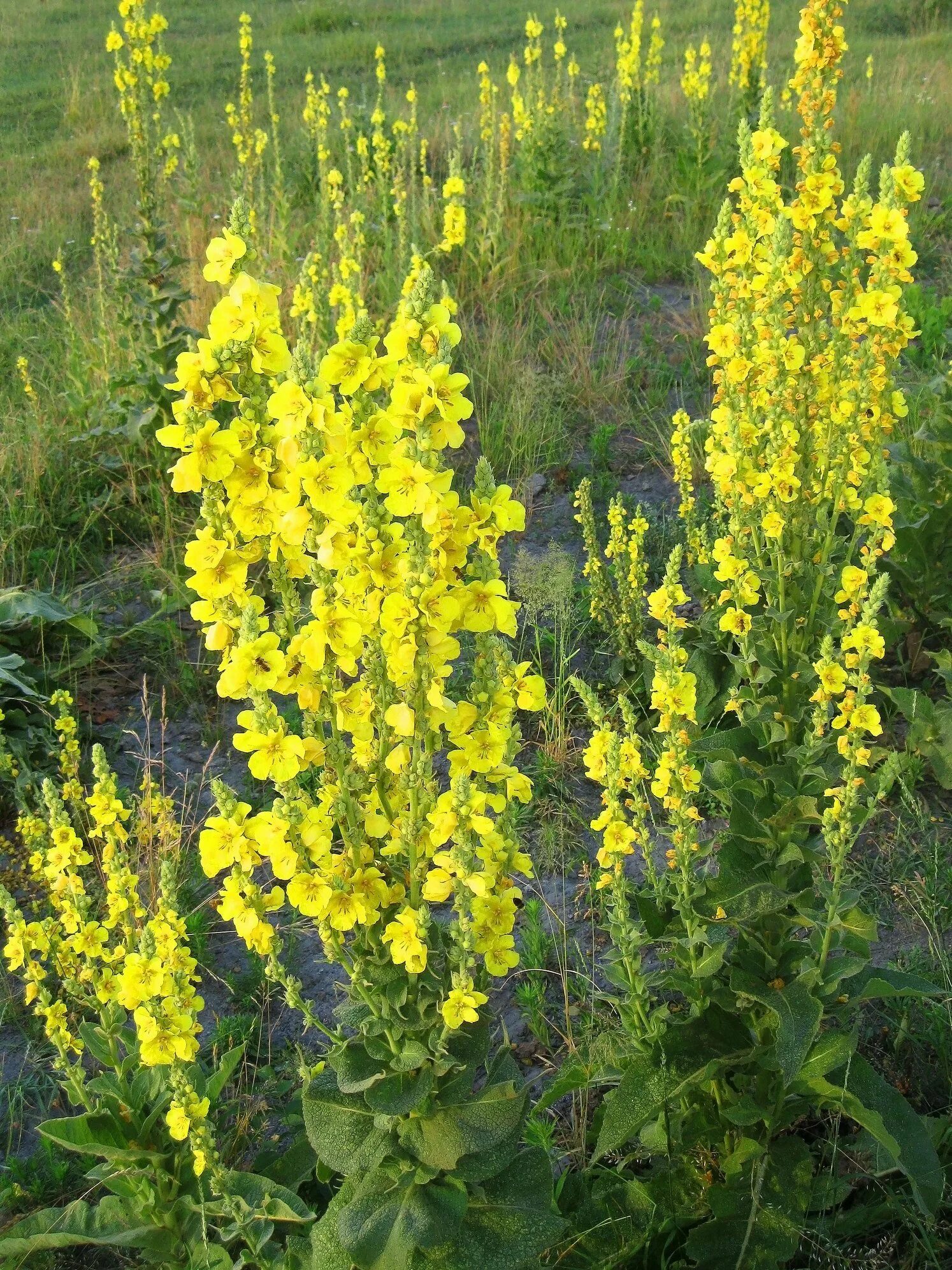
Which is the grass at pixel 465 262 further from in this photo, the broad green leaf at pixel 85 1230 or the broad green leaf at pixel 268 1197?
the broad green leaf at pixel 268 1197

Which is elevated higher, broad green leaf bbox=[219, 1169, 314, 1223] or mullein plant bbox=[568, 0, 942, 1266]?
mullein plant bbox=[568, 0, 942, 1266]

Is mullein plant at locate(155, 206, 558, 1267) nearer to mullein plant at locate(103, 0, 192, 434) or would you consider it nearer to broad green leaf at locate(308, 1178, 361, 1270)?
broad green leaf at locate(308, 1178, 361, 1270)

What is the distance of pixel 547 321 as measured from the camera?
5.93m

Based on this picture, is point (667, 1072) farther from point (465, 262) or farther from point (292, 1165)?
point (465, 262)

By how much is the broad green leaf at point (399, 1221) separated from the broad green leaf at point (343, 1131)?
0.20ft

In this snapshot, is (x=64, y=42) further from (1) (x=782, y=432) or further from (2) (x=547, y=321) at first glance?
(1) (x=782, y=432)

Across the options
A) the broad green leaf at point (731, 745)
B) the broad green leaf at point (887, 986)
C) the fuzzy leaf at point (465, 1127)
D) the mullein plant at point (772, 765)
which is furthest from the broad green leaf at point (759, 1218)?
the broad green leaf at point (731, 745)

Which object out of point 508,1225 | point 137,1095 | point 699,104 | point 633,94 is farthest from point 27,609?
point 633,94

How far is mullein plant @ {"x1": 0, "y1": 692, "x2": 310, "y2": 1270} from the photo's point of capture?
1.97 m

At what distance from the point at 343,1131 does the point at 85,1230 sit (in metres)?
0.79

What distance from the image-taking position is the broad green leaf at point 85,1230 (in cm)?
210

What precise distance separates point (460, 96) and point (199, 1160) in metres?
11.0

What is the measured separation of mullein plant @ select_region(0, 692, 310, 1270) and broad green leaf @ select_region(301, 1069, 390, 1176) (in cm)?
28

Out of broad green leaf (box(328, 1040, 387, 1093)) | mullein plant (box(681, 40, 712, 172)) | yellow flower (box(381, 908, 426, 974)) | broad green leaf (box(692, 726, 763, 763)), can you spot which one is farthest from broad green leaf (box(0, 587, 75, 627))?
mullein plant (box(681, 40, 712, 172))
